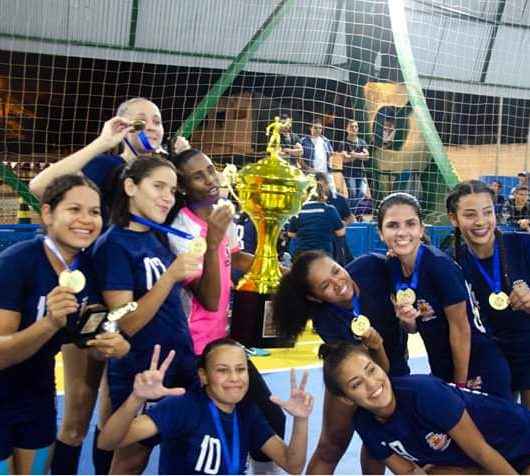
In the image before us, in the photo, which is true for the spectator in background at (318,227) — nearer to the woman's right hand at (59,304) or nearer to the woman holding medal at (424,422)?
the woman holding medal at (424,422)

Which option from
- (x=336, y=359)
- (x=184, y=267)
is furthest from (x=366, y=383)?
(x=184, y=267)

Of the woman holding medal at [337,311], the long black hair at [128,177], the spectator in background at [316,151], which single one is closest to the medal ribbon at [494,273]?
the woman holding medal at [337,311]


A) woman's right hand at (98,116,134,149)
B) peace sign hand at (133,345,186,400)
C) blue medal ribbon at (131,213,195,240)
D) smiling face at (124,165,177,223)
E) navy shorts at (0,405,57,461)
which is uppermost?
woman's right hand at (98,116,134,149)

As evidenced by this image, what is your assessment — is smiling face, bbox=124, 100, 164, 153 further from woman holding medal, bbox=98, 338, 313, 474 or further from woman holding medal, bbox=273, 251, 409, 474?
woman holding medal, bbox=98, 338, 313, 474

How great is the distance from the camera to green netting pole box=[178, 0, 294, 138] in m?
7.54

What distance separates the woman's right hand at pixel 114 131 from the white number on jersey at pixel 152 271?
1.57 feet

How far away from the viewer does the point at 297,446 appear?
256 centimetres

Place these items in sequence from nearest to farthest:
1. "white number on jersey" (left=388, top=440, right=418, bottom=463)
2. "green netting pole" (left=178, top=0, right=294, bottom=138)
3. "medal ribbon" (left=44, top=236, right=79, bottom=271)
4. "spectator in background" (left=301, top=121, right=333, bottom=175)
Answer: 1. "medal ribbon" (left=44, top=236, right=79, bottom=271)
2. "white number on jersey" (left=388, top=440, right=418, bottom=463)
3. "green netting pole" (left=178, top=0, right=294, bottom=138)
4. "spectator in background" (left=301, top=121, right=333, bottom=175)

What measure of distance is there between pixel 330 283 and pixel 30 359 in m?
1.07

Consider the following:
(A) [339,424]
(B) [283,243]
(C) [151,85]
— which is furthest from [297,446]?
(C) [151,85]

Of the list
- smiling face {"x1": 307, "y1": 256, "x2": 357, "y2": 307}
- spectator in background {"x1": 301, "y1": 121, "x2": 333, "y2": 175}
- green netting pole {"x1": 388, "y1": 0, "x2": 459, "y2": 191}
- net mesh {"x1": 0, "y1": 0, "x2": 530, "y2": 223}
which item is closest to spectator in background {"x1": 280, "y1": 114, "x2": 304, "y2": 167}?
spectator in background {"x1": 301, "y1": 121, "x2": 333, "y2": 175}

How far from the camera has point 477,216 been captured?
9.85ft

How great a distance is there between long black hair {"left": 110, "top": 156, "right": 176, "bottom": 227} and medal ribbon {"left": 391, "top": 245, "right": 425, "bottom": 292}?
94 centimetres

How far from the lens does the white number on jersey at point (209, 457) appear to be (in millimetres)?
2539
